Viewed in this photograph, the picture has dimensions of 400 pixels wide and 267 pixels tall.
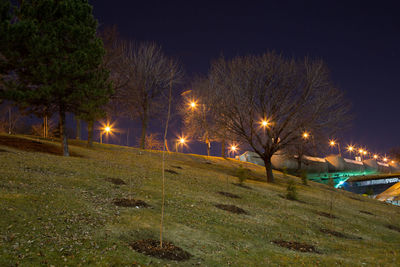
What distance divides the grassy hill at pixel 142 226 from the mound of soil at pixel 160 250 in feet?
0.74

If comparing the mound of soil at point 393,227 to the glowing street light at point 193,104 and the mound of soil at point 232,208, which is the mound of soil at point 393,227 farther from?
the glowing street light at point 193,104

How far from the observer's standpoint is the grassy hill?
279 inches

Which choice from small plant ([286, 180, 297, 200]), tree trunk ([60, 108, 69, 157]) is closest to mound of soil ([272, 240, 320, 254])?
small plant ([286, 180, 297, 200])

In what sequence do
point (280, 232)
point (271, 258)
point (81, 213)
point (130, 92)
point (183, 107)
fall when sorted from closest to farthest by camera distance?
point (271, 258) < point (81, 213) < point (280, 232) < point (130, 92) < point (183, 107)

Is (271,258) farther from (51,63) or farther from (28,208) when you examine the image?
(51,63)

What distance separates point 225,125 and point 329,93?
1108 centimetres

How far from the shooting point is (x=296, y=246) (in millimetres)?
11078

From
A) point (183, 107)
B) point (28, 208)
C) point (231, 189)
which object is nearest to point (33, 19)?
point (28, 208)

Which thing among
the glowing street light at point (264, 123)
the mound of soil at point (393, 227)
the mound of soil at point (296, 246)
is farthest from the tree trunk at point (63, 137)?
the mound of soil at point (393, 227)

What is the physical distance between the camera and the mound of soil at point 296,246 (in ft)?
35.7

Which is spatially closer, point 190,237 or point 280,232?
point 190,237

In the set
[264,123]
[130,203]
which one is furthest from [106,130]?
[130,203]

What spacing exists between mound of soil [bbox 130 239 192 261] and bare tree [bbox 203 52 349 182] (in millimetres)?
22875

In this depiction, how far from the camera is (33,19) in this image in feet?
69.5
